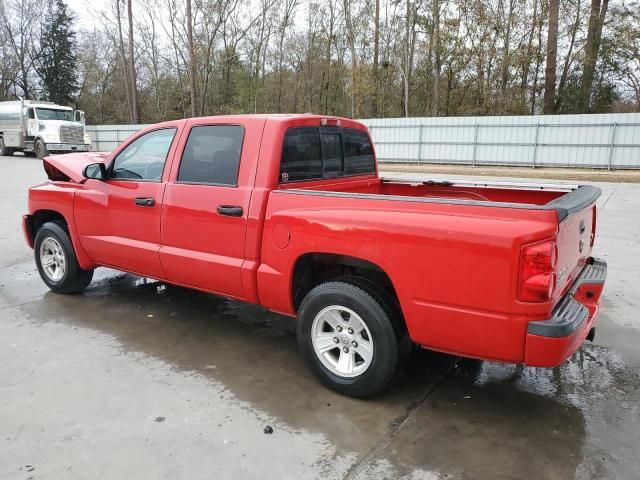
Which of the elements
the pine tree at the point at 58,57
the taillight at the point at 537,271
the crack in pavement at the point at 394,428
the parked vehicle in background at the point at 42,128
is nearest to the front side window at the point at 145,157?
the crack in pavement at the point at 394,428

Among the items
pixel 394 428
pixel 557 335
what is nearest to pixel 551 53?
pixel 557 335

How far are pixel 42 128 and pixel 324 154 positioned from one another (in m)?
26.8

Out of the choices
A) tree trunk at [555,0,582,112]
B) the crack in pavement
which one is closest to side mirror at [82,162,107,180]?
the crack in pavement

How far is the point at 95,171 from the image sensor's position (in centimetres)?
474

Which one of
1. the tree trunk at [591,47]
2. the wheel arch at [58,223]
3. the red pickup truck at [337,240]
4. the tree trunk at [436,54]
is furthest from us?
the tree trunk at [436,54]

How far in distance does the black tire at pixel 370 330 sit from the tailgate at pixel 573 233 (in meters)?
0.99

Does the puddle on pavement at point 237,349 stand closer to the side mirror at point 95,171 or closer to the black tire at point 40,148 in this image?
the side mirror at point 95,171

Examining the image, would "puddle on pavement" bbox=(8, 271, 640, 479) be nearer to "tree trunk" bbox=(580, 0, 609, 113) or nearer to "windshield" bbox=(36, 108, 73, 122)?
"windshield" bbox=(36, 108, 73, 122)

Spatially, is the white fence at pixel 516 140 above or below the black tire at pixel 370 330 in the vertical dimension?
above

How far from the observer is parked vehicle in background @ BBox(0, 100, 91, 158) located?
26.5m

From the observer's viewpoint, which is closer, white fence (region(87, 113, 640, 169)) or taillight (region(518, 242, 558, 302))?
taillight (region(518, 242, 558, 302))

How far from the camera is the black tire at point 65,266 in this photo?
17.3 ft

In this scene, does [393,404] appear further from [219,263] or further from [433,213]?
[219,263]

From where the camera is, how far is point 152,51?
44.7 metres
